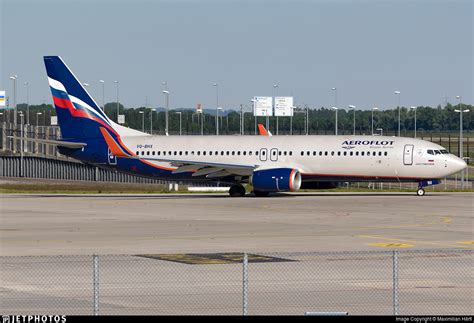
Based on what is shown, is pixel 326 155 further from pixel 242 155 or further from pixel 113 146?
pixel 113 146

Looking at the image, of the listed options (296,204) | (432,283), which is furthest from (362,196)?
(432,283)

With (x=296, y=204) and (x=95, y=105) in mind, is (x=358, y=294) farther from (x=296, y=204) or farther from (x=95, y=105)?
(x=95, y=105)

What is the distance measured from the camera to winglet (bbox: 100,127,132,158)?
65.4 metres

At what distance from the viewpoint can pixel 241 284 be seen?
2472cm

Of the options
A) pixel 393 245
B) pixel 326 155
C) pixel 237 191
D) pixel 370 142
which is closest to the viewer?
pixel 393 245

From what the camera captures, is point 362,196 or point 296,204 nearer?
point 296,204

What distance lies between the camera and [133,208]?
53.6 m

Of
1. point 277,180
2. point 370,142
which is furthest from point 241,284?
point 370,142

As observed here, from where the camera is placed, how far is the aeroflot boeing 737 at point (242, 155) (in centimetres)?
6109

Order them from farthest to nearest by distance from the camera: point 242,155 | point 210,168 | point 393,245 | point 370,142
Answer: point 242,155 → point 210,168 → point 370,142 → point 393,245

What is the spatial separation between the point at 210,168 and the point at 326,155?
6975mm

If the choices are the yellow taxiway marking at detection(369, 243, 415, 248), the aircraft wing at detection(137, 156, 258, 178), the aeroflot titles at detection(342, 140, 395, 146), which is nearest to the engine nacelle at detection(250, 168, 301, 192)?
the aircraft wing at detection(137, 156, 258, 178)

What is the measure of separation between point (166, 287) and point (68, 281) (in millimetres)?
2501

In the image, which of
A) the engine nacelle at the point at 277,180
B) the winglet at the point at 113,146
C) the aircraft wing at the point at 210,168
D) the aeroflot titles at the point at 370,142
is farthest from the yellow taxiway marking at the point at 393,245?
the winglet at the point at 113,146
